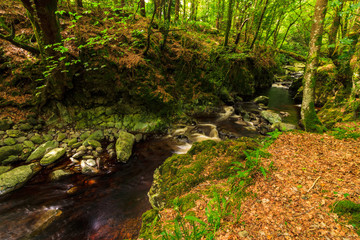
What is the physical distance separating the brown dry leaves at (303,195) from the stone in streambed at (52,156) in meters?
6.98

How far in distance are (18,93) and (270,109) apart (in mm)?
15935

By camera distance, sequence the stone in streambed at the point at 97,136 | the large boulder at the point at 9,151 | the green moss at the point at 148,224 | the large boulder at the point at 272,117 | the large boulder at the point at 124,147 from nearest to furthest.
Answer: the green moss at the point at 148,224 < the large boulder at the point at 9,151 < the large boulder at the point at 124,147 < the stone in streambed at the point at 97,136 < the large boulder at the point at 272,117

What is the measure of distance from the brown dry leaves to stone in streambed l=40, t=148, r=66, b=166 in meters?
6.98

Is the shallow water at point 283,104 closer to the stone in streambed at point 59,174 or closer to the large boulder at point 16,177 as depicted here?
the stone in streambed at point 59,174

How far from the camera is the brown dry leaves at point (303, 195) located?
169 cm

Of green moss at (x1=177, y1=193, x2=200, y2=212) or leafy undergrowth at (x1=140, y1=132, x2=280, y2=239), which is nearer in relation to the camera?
leafy undergrowth at (x1=140, y1=132, x2=280, y2=239)

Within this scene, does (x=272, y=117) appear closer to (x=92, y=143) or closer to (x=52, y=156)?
(x=92, y=143)

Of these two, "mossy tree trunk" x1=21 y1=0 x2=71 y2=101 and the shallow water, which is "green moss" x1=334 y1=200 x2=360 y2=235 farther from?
the shallow water

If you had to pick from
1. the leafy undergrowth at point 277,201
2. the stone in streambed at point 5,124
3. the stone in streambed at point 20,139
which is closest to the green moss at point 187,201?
the leafy undergrowth at point 277,201

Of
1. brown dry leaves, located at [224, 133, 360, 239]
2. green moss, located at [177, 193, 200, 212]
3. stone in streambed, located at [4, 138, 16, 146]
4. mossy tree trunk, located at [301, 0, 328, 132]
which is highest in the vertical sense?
mossy tree trunk, located at [301, 0, 328, 132]

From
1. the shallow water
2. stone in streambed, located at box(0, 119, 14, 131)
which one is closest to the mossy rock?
stone in streambed, located at box(0, 119, 14, 131)

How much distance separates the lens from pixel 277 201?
215 centimetres

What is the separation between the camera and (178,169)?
12.2ft

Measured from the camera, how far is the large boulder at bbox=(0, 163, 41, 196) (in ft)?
15.3
